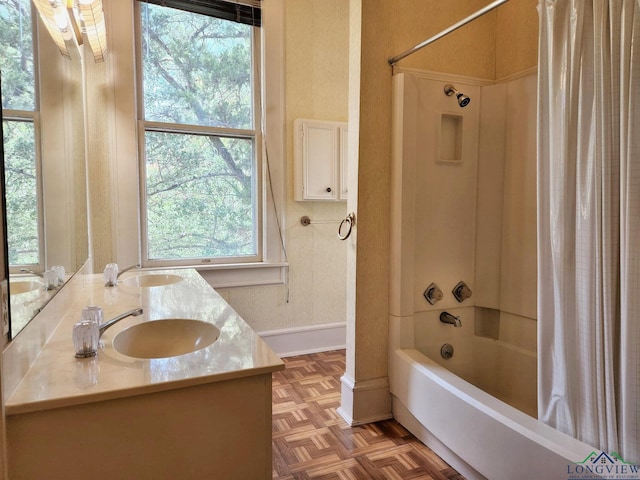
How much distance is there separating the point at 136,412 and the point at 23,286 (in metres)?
0.41

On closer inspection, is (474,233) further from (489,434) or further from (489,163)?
(489,434)

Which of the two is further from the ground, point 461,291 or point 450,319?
point 461,291

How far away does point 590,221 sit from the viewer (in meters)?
1.28

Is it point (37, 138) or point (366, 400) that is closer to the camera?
point (37, 138)

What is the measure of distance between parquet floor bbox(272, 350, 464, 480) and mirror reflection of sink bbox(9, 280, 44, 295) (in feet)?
4.08

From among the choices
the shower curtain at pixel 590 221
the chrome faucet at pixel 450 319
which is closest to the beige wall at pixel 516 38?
the shower curtain at pixel 590 221

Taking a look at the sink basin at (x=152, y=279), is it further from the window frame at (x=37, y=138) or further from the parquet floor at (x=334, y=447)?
the window frame at (x=37, y=138)

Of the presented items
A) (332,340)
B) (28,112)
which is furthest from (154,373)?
(332,340)

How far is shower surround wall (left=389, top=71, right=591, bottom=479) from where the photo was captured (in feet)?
6.77

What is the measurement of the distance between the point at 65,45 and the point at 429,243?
6.12 ft

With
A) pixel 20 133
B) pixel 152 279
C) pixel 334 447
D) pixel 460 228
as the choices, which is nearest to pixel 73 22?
pixel 20 133

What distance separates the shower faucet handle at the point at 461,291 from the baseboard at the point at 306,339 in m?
1.29

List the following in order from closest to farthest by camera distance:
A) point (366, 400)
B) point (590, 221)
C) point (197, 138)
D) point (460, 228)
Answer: point (590, 221), point (366, 400), point (460, 228), point (197, 138)

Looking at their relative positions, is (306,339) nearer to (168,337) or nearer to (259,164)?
(259,164)
